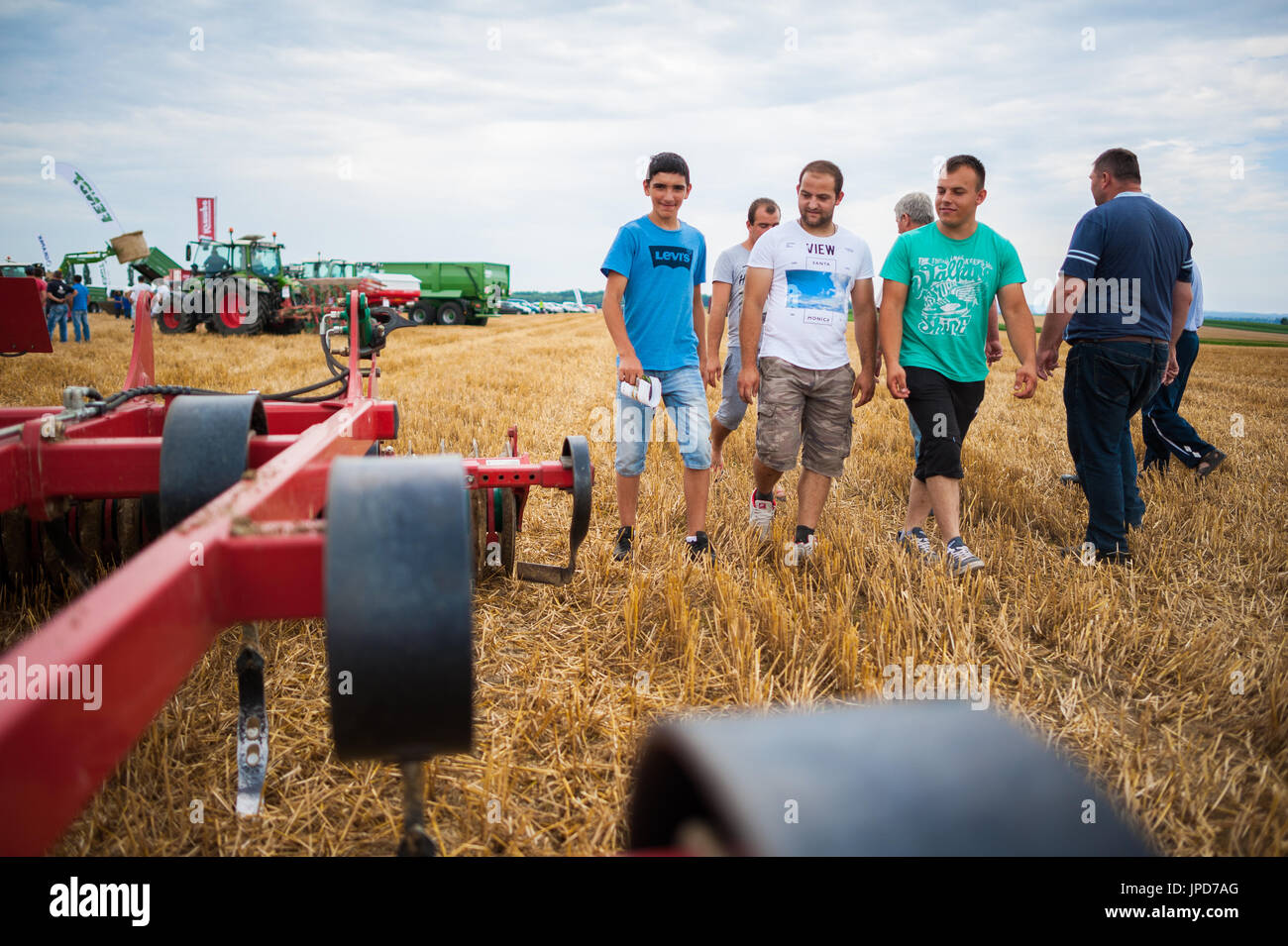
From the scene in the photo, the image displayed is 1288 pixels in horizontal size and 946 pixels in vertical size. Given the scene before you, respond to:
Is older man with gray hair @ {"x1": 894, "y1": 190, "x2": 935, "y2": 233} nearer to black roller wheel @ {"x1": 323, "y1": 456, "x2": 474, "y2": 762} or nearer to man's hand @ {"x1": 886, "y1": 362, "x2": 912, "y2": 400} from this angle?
man's hand @ {"x1": 886, "y1": 362, "x2": 912, "y2": 400}

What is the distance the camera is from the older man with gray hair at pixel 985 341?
13.7ft

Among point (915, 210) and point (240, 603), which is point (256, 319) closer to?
point (915, 210)

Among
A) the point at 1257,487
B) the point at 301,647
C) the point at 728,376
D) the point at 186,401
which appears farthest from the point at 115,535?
the point at 1257,487

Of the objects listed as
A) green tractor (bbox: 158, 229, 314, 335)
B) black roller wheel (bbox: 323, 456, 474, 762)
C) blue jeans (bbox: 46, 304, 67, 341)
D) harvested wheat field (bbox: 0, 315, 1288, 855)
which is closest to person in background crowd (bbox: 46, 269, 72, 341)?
blue jeans (bbox: 46, 304, 67, 341)

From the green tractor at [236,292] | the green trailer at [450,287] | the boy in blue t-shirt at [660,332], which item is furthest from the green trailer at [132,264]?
the boy in blue t-shirt at [660,332]

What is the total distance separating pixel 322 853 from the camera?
1803 millimetres

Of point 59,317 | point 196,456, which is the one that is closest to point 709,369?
point 196,456

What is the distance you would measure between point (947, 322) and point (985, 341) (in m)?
0.48

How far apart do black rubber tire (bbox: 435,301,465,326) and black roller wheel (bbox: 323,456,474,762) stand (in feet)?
109

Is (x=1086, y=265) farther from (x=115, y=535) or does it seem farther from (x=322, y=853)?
(x=115, y=535)

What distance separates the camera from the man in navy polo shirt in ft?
12.9

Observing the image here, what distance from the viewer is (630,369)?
383 centimetres

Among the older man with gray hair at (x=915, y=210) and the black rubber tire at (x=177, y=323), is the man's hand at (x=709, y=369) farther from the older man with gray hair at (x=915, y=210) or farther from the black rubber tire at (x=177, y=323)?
the black rubber tire at (x=177, y=323)

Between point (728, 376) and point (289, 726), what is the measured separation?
13.1 ft
